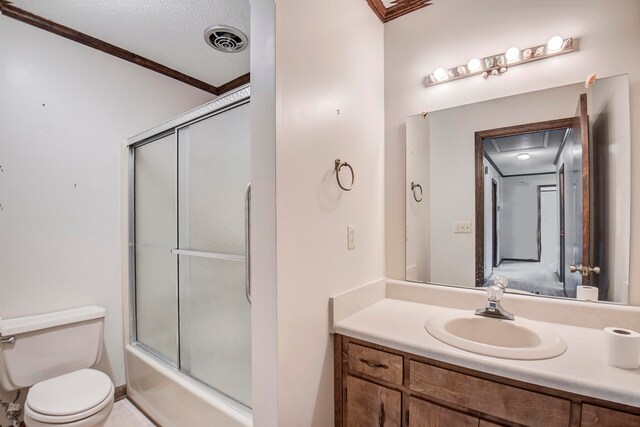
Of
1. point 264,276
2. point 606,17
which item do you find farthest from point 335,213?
point 606,17

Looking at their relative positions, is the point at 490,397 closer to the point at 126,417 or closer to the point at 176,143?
the point at 176,143

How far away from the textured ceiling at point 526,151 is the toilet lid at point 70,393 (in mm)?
2383

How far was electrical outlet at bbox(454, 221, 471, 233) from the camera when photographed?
158cm

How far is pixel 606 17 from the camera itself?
4.09 feet

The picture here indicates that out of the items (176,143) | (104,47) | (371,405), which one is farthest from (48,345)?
(104,47)

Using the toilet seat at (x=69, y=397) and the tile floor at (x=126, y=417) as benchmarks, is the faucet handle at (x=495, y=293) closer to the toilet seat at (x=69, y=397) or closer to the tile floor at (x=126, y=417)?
the toilet seat at (x=69, y=397)

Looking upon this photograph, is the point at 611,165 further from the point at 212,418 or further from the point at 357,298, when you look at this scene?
the point at 212,418

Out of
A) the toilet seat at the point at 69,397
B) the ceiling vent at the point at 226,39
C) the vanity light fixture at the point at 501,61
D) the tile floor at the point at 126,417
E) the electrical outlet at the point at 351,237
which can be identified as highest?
the ceiling vent at the point at 226,39

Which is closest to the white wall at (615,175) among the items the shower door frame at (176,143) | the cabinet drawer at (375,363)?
the cabinet drawer at (375,363)

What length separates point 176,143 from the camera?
A: 1.85 metres

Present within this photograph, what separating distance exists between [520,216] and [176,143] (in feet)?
6.52

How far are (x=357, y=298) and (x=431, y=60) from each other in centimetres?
137

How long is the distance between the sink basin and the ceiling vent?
2082 mm

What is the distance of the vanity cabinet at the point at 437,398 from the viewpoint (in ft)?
2.84
